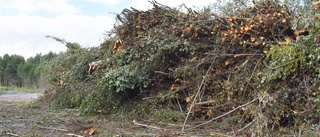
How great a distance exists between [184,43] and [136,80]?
1.02m

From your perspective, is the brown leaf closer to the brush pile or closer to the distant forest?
A: the brush pile

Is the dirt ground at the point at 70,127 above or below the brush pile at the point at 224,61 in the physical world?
below

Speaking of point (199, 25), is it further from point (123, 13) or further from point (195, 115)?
point (123, 13)

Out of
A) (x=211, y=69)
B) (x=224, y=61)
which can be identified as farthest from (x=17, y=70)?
(x=224, y=61)

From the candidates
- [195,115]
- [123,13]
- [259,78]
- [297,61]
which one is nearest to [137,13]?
[123,13]

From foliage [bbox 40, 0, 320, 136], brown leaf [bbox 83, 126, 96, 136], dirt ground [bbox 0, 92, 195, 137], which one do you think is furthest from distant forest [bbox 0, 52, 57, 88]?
brown leaf [bbox 83, 126, 96, 136]

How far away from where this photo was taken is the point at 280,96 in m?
3.60

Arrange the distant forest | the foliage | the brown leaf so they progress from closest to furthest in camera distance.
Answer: the foliage
the brown leaf
the distant forest

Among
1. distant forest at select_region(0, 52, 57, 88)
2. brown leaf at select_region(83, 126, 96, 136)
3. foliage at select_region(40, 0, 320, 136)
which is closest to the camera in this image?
foliage at select_region(40, 0, 320, 136)

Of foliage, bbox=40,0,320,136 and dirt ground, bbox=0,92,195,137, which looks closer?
foliage, bbox=40,0,320,136

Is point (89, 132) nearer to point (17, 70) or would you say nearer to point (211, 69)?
point (211, 69)

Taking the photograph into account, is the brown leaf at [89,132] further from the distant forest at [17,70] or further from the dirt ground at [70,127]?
the distant forest at [17,70]

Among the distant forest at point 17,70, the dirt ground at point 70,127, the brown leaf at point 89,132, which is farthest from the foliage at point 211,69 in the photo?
the distant forest at point 17,70

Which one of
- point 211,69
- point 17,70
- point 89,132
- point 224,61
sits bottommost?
point 89,132
